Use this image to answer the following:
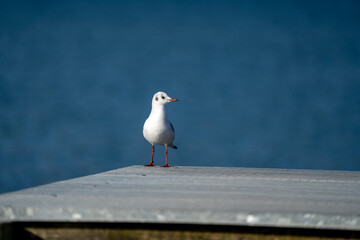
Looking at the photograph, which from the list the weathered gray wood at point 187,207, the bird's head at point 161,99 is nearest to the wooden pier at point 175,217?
the weathered gray wood at point 187,207

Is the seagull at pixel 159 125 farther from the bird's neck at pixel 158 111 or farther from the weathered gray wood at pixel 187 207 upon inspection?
the weathered gray wood at pixel 187 207

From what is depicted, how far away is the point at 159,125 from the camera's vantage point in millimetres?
3805

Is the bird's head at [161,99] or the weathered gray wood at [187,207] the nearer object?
the weathered gray wood at [187,207]

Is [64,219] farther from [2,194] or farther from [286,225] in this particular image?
[286,225]

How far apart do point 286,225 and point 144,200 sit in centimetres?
49

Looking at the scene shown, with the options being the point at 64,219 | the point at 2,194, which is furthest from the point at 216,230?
the point at 2,194

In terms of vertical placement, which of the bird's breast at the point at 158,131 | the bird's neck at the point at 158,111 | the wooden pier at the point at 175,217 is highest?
the bird's neck at the point at 158,111

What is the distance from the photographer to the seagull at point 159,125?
150 inches

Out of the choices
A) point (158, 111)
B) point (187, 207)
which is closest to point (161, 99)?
point (158, 111)

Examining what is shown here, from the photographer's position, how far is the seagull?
3807mm

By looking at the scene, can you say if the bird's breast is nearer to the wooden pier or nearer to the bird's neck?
the bird's neck

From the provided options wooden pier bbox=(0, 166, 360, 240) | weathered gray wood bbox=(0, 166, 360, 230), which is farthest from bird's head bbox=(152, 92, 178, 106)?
wooden pier bbox=(0, 166, 360, 240)

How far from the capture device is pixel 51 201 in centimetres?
158

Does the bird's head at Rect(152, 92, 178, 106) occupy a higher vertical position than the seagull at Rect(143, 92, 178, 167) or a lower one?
higher
